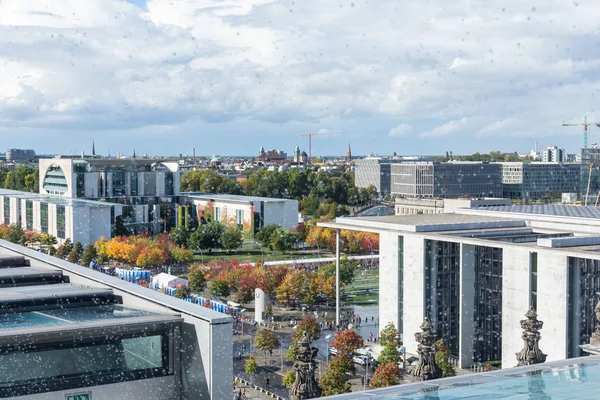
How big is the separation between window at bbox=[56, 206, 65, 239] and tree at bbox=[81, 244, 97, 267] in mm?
4309

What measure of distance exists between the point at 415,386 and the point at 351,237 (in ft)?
105

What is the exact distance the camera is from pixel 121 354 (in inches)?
309

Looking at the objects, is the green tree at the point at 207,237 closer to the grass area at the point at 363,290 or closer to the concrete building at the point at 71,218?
the concrete building at the point at 71,218

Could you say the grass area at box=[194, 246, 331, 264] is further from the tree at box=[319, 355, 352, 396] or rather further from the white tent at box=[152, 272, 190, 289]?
the tree at box=[319, 355, 352, 396]

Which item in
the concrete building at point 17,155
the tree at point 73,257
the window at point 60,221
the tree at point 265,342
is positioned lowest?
the tree at point 265,342

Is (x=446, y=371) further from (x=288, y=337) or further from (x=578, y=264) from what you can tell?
(x=288, y=337)

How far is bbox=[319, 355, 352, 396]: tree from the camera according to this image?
49.4 ft

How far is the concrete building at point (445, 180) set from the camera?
211 feet

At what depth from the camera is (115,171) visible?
4362 centimetres

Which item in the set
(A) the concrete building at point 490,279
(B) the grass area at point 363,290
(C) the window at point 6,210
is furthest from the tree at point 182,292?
(C) the window at point 6,210

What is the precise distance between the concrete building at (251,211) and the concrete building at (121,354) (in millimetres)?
33565

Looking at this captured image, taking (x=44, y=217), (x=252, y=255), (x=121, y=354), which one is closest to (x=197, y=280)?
(x=252, y=255)

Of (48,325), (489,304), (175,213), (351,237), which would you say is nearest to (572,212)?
(489,304)

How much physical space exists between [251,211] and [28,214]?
11.1 meters
